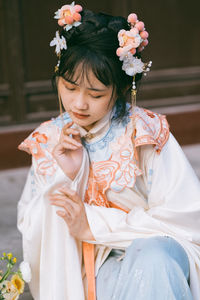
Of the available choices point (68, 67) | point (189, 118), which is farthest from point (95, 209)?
point (189, 118)

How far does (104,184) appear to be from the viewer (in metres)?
1.94

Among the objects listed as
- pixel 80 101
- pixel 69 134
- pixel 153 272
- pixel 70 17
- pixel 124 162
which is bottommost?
pixel 153 272

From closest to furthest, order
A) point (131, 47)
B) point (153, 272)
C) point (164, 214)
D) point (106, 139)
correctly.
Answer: point (153, 272), point (131, 47), point (164, 214), point (106, 139)

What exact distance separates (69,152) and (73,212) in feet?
0.83

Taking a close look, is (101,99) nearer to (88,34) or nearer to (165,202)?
(88,34)

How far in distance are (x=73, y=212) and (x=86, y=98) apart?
441 millimetres

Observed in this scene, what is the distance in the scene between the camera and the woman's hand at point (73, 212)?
1791mm

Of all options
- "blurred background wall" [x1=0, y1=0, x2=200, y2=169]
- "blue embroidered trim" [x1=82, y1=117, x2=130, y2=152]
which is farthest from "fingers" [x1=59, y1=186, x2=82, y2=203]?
"blurred background wall" [x1=0, y1=0, x2=200, y2=169]

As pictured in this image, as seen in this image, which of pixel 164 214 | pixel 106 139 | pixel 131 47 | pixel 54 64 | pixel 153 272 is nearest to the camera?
pixel 153 272

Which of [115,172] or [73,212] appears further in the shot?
[115,172]

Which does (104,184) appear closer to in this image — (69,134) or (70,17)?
(69,134)

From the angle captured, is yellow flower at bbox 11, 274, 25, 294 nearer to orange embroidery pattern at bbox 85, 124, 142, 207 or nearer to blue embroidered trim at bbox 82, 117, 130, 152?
orange embroidery pattern at bbox 85, 124, 142, 207

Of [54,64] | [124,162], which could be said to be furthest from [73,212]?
[54,64]

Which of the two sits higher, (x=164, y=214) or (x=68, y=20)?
(x=68, y=20)
